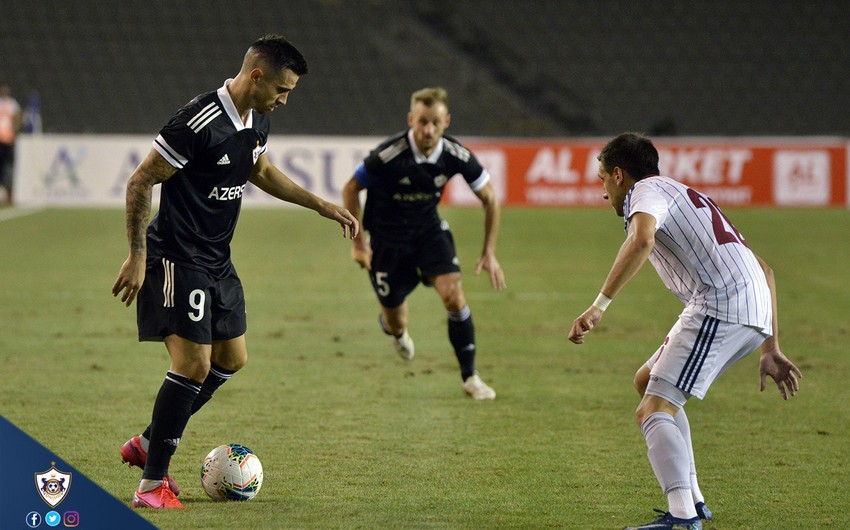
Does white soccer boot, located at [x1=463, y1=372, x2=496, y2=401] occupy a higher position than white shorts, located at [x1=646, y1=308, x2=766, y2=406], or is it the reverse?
white shorts, located at [x1=646, y1=308, x2=766, y2=406]

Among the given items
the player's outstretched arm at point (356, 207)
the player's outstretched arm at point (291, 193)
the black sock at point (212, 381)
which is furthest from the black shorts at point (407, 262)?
the black sock at point (212, 381)

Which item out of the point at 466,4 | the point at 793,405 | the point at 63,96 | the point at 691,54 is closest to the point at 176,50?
the point at 63,96

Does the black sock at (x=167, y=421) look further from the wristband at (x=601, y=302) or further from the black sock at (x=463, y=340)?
the black sock at (x=463, y=340)

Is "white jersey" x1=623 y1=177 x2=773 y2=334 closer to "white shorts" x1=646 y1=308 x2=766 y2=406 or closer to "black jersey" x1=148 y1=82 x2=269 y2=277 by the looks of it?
"white shorts" x1=646 y1=308 x2=766 y2=406

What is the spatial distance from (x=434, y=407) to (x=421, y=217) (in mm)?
1597

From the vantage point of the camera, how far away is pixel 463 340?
7949 millimetres

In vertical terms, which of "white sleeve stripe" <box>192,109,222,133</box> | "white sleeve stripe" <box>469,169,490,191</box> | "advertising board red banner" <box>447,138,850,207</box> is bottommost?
"white sleeve stripe" <box>192,109,222,133</box>

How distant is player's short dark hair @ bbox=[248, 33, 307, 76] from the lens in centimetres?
506

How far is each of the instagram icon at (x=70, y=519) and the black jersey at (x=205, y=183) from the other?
120cm

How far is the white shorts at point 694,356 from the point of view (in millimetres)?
4684

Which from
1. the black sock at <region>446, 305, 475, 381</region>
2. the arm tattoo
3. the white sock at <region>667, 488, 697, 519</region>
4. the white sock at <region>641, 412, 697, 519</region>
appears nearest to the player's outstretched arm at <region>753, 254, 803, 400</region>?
the white sock at <region>641, 412, 697, 519</region>

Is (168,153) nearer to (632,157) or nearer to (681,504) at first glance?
(632,157)

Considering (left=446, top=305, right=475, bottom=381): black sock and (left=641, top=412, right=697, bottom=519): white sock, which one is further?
(left=446, top=305, right=475, bottom=381): black sock

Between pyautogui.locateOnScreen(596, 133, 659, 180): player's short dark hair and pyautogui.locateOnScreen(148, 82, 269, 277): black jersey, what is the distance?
1623 mm
